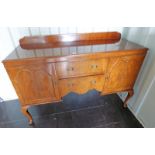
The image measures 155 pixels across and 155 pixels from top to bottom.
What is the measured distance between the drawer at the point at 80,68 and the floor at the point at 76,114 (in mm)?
659

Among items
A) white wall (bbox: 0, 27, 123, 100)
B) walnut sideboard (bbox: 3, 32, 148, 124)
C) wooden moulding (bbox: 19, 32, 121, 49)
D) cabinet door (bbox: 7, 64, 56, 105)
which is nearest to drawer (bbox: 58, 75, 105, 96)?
walnut sideboard (bbox: 3, 32, 148, 124)

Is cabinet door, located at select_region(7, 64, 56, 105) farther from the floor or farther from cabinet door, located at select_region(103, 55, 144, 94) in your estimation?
cabinet door, located at select_region(103, 55, 144, 94)

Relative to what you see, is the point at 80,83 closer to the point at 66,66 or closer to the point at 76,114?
the point at 66,66

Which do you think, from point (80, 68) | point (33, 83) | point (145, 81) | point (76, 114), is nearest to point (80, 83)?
point (80, 68)

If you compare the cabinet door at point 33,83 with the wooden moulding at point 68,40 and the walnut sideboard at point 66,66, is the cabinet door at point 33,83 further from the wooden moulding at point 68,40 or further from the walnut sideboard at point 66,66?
the wooden moulding at point 68,40

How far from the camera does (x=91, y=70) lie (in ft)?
3.52

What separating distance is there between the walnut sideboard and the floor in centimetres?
33

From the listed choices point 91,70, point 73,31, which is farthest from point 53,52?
point 73,31

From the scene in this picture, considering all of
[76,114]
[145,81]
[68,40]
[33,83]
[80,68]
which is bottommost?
[76,114]

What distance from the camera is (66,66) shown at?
39.3 inches

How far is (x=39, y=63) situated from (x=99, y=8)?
2.61ft

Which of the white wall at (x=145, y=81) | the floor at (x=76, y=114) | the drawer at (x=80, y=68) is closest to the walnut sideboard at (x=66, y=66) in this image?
the drawer at (x=80, y=68)

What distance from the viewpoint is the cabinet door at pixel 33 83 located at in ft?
3.12

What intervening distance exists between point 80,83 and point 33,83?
1.44 ft
